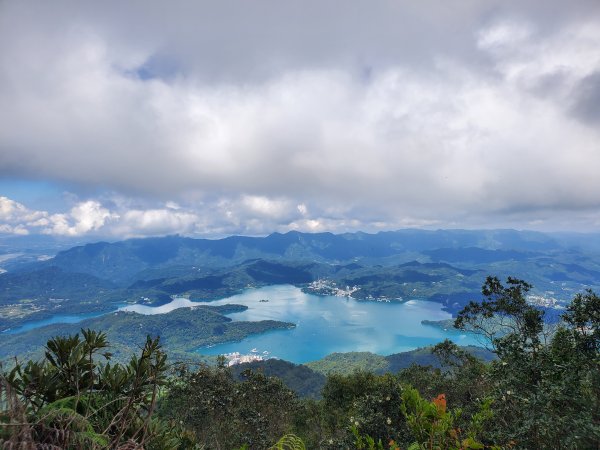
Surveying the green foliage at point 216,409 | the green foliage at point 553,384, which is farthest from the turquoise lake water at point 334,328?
the green foliage at point 553,384

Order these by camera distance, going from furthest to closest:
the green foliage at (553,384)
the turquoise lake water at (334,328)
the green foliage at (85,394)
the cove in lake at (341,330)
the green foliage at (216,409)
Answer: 1. the turquoise lake water at (334,328)
2. the cove in lake at (341,330)
3. the green foliage at (216,409)
4. the green foliage at (553,384)
5. the green foliage at (85,394)

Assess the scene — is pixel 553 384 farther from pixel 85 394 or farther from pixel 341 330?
pixel 341 330

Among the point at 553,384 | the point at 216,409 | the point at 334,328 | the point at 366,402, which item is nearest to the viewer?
the point at 553,384

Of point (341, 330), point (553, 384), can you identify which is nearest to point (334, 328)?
point (341, 330)

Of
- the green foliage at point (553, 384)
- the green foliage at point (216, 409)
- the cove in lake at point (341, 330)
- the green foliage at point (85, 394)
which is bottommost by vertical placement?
the cove in lake at point (341, 330)

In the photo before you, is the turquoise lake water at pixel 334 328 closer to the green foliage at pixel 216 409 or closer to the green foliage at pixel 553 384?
the green foliage at pixel 216 409

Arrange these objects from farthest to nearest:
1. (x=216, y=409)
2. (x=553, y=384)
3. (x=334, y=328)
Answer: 1. (x=334, y=328)
2. (x=216, y=409)
3. (x=553, y=384)

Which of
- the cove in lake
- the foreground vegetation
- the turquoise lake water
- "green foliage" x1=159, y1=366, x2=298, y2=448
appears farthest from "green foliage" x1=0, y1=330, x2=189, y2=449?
the turquoise lake water
